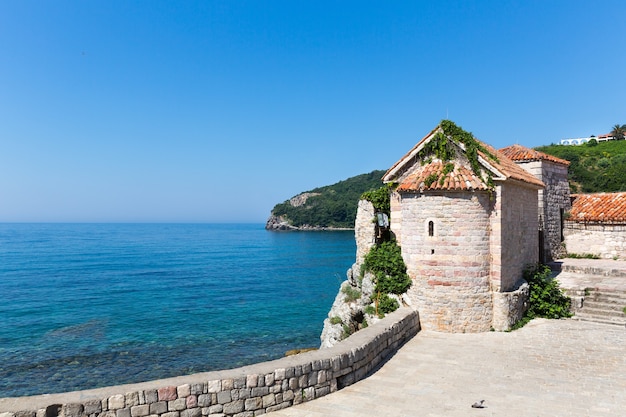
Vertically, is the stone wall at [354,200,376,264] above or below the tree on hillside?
below

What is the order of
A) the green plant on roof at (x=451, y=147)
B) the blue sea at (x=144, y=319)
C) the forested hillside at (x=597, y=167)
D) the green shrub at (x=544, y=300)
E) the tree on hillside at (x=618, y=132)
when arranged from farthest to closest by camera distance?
1. the tree on hillside at (x=618, y=132)
2. the forested hillside at (x=597, y=167)
3. the blue sea at (x=144, y=319)
4. the green shrub at (x=544, y=300)
5. the green plant on roof at (x=451, y=147)

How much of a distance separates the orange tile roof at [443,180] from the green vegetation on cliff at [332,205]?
11513 centimetres

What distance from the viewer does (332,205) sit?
474 feet

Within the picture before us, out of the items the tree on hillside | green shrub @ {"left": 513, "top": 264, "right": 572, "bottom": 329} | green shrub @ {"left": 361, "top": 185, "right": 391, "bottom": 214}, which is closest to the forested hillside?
the tree on hillside

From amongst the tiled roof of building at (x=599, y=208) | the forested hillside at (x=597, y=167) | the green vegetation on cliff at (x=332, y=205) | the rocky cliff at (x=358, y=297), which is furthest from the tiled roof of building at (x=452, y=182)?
the green vegetation on cliff at (x=332, y=205)

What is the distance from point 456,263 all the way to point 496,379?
149 inches

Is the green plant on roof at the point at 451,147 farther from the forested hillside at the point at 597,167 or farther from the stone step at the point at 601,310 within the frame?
the forested hillside at the point at 597,167

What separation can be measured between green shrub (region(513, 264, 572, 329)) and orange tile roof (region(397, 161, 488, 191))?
13.9ft

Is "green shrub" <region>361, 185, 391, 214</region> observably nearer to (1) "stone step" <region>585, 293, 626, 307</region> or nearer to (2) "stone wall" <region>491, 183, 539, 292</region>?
(2) "stone wall" <region>491, 183, 539, 292</region>

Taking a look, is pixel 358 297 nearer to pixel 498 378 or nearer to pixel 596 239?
pixel 498 378

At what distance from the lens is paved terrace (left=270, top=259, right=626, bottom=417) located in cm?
676

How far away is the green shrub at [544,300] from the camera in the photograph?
1278 cm

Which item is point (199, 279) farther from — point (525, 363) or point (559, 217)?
point (525, 363)

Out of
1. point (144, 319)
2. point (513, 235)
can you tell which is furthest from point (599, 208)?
point (144, 319)
